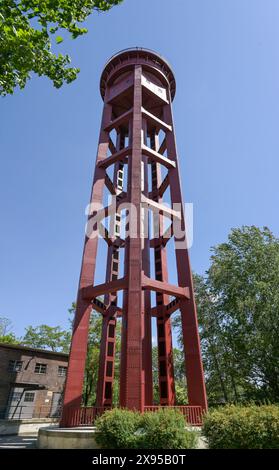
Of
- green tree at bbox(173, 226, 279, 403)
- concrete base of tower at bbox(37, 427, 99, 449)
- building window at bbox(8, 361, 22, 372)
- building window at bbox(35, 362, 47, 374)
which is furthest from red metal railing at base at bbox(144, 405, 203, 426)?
building window at bbox(35, 362, 47, 374)

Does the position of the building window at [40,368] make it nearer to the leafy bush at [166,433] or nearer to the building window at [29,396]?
the building window at [29,396]

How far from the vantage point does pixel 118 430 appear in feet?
30.0

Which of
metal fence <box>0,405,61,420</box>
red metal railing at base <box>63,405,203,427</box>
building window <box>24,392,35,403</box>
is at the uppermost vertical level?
building window <box>24,392,35,403</box>

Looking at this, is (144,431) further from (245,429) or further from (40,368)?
(40,368)

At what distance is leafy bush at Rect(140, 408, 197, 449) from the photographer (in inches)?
328

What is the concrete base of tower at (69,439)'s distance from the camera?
415 inches

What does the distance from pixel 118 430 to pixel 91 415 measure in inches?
212

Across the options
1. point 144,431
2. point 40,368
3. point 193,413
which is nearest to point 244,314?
point 193,413

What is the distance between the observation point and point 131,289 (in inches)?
579

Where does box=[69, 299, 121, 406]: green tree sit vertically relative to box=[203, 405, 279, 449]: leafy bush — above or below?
above

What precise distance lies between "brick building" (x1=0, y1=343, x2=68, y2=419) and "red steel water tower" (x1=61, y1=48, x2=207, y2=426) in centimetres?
1424

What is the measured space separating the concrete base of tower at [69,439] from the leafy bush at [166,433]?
2550mm

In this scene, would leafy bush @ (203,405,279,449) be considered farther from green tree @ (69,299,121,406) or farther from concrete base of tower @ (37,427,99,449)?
green tree @ (69,299,121,406)

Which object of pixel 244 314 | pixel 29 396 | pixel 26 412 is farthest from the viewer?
pixel 29 396
